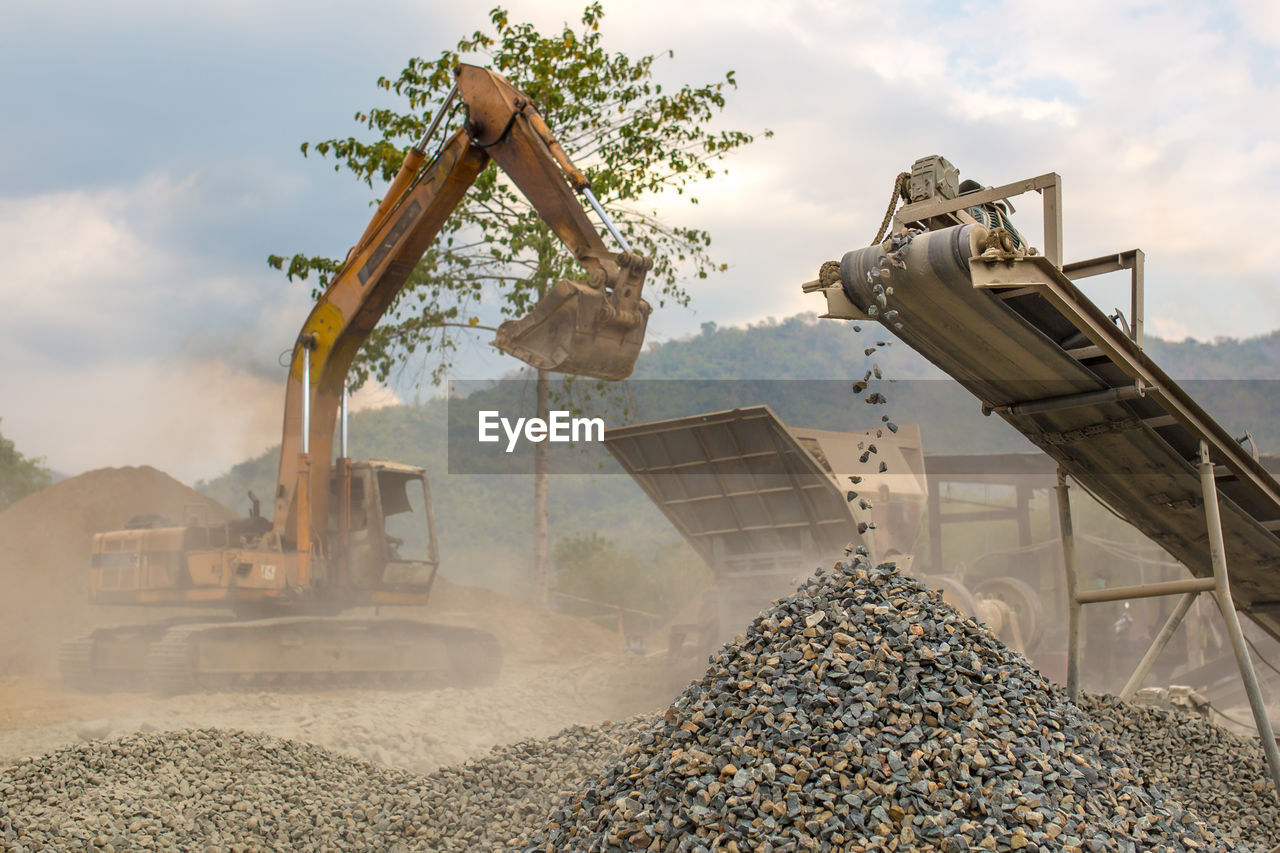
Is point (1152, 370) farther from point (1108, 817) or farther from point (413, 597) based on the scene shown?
point (413, 597)

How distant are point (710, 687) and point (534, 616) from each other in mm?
13635

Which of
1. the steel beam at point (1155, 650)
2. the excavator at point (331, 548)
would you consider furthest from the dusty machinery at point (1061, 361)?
the excavator at point (331, 548)

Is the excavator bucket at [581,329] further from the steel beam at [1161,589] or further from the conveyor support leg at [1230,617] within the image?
the conveyor support leg at [1230,617]

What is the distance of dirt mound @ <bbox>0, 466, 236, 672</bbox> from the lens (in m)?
17.1

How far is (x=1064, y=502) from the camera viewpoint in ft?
19.4

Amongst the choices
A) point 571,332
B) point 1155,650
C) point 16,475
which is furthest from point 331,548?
point 16,475

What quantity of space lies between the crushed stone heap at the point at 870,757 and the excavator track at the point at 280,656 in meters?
7.96

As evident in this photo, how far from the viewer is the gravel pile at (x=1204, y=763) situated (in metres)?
5.36

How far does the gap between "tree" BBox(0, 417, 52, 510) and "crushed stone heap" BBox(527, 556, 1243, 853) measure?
3512cm

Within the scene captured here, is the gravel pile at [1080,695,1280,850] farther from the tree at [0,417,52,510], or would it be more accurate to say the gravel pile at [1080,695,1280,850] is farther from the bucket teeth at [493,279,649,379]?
the tree at [0,417,52,510]

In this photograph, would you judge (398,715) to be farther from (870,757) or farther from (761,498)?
(870,757)

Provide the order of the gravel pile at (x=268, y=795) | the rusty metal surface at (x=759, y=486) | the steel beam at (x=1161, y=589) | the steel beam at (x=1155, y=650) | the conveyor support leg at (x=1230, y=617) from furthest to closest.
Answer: the rusty metal surface at (x=759, y=486), the steel beam at (x=1155, y=650), the gravel pile at (x=268, y=795), the steel beam at (x=1161, y=589), the conveyor support leg at (x=1230, y=617)

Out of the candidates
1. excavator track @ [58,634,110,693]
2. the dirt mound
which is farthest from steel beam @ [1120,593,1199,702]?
the dirt mound

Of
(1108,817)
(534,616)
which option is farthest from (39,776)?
(534,616)
